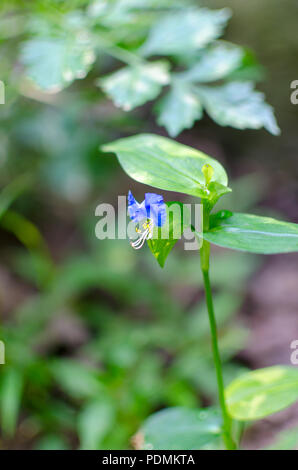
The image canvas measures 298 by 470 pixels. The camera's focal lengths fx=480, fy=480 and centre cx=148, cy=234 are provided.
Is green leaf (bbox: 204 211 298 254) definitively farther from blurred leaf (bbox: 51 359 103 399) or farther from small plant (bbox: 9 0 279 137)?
blurred leaf (bbox: 51 359 103 399)

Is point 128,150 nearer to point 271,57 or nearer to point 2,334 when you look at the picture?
point 2,334

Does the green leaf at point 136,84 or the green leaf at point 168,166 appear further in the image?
the green leaf at point 136,84

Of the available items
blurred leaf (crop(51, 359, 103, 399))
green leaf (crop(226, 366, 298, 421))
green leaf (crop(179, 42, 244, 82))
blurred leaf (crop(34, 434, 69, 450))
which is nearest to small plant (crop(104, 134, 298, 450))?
green leaf (crop(226, 366, 298, 421))

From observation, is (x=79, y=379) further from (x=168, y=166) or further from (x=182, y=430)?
(x=168, y=166)

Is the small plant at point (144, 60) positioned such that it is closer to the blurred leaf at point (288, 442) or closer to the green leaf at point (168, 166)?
the green leaf at point (168, 166)

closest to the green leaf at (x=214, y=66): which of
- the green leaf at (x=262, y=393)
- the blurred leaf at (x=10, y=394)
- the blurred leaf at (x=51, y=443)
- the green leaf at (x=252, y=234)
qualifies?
the green leaf at (x=252, y=234)

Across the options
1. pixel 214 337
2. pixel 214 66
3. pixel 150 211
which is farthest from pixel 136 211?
pixel 214 66
